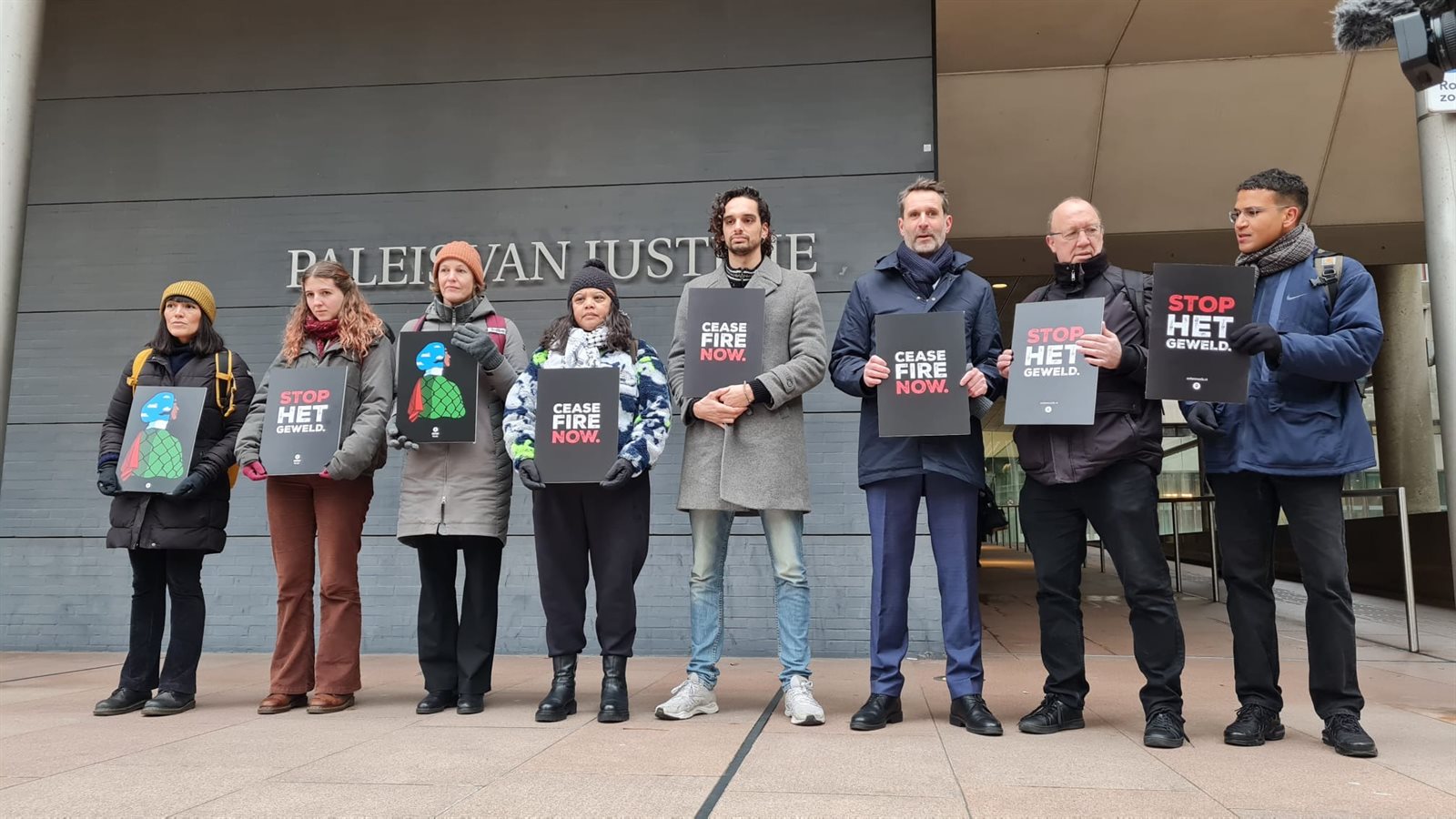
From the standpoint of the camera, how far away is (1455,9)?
10.1 ft

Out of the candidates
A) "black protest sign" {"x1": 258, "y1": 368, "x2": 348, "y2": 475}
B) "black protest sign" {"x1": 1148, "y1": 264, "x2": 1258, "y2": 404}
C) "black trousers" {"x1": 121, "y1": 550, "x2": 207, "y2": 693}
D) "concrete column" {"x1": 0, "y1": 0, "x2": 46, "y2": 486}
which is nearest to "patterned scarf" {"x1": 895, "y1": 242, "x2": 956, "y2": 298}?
"black protest sign" {"x1": 1148, "y1": 264, "x2": 1258, "y2": 404}

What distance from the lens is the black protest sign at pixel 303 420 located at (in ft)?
12.6

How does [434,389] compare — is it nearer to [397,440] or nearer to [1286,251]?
[397,440]

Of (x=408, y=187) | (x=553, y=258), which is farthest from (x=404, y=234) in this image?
(x=553, y=258)

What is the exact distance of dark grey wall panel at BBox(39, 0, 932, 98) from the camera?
5.92 metres

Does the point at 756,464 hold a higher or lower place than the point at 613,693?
higher

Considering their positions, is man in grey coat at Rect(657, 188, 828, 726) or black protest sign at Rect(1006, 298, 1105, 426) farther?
man in grey coat at Rect(657, 188, 828, 726)

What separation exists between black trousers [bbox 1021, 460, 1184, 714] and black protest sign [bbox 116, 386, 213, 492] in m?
3.34

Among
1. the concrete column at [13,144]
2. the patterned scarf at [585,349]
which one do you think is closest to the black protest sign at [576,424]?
the patterned scarf at [585,349]

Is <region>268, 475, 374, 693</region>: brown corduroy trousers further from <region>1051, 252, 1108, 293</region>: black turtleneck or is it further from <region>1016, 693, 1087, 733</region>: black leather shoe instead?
<region>1051, 252, 1108, 293</region>: black turtleneck

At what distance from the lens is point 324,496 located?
399 centimetres

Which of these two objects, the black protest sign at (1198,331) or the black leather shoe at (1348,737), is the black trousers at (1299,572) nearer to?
the black leather shoe at (1348,737)

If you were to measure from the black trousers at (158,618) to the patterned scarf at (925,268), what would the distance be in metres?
3.12

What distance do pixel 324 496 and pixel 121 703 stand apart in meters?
1.17
